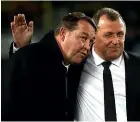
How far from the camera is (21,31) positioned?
1.16 metres

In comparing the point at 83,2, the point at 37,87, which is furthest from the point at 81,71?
the point at 83,2

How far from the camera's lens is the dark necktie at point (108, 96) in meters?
1.18

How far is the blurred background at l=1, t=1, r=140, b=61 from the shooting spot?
3.78 feet

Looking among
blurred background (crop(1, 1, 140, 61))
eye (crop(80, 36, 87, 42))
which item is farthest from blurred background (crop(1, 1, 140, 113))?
eye (crop(80, 36, 87, 42))

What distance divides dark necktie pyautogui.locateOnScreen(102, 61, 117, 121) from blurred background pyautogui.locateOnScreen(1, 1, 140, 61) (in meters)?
0.14

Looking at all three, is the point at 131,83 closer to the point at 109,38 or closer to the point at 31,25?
the point at 109,38

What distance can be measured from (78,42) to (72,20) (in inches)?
3.8

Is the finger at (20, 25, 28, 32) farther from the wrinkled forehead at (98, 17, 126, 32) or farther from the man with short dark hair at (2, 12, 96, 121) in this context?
the wrinkled forehead at (98, 17, 126, 32)

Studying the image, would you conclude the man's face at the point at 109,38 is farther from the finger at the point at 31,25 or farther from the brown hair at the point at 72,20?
the finger at the point at 31,25

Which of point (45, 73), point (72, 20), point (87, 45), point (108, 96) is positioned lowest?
point (108, 96)

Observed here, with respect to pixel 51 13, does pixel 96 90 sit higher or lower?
lower

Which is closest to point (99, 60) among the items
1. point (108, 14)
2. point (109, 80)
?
point (109, 80)

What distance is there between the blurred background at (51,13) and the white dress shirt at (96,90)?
0.13 m

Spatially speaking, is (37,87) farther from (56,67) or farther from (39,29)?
(39,29)
